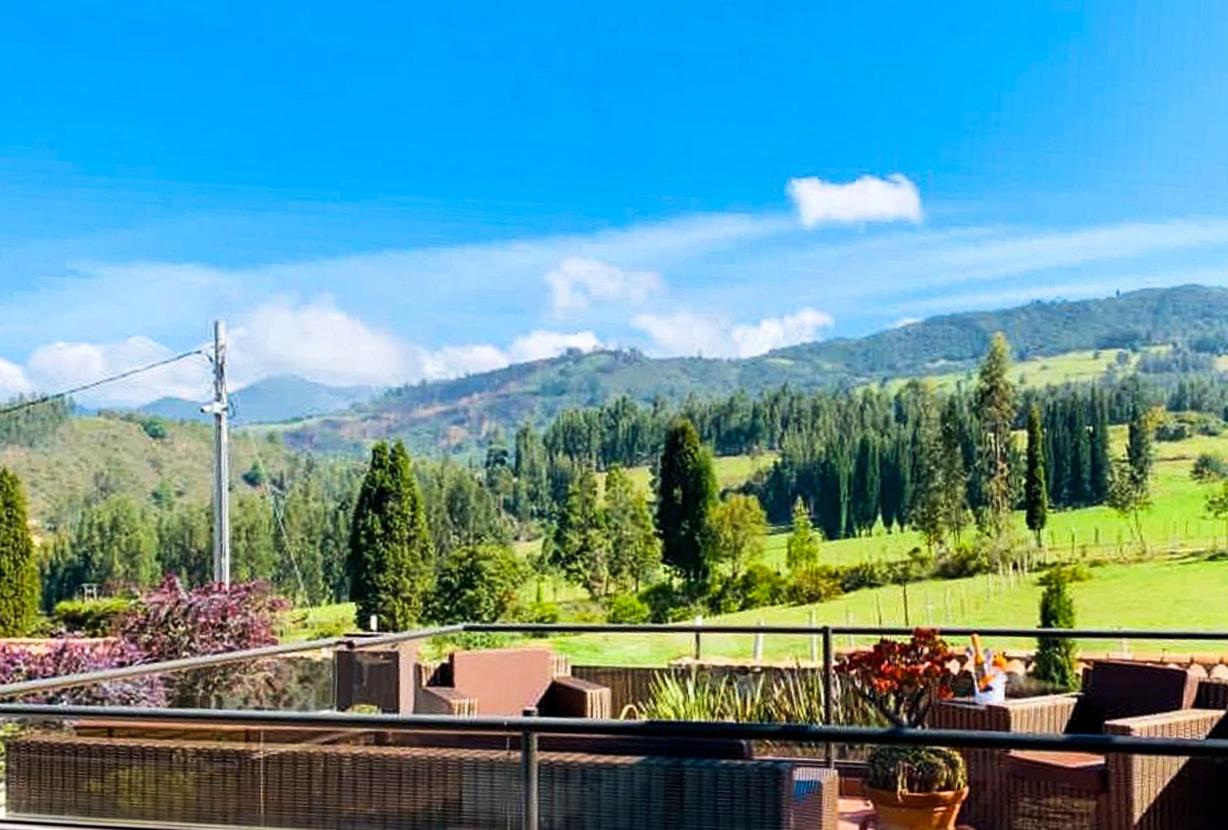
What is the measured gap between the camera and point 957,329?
589 feet

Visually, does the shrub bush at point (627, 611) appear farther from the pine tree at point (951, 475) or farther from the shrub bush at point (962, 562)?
the shrub bush at point (962, 562)

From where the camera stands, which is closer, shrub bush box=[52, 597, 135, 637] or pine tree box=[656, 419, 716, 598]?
shrub bush box=[52, 597, 135, 637]

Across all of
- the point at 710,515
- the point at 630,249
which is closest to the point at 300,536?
the point at 710,515

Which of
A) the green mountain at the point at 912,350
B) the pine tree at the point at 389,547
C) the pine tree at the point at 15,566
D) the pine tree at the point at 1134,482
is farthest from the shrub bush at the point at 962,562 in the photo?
the green mountain at the point at 912,350

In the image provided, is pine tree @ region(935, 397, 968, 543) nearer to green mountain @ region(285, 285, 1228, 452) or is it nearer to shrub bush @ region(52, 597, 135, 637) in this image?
shrub bush @ region(52, 597, 135, 637)

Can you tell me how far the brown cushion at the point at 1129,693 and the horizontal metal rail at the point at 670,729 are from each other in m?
2.76

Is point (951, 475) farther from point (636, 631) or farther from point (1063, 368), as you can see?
point (1063, 368)

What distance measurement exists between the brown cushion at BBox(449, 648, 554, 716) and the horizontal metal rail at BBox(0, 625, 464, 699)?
296 mm

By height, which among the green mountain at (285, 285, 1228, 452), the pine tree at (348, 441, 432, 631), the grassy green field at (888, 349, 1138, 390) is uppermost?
the green mountain at (285, 285, 1228, 452)

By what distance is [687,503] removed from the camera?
110 feet

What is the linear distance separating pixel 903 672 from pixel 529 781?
2227mm

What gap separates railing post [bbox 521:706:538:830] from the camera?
334 centimetres

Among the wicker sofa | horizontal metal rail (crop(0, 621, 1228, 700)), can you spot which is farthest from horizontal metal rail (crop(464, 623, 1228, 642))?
the wicker sofa

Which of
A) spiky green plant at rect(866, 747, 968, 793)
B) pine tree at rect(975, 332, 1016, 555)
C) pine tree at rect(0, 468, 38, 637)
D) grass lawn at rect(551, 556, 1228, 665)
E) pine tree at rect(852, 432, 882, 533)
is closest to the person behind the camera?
spiky green plant at rect(866, 747, 968, 793)
